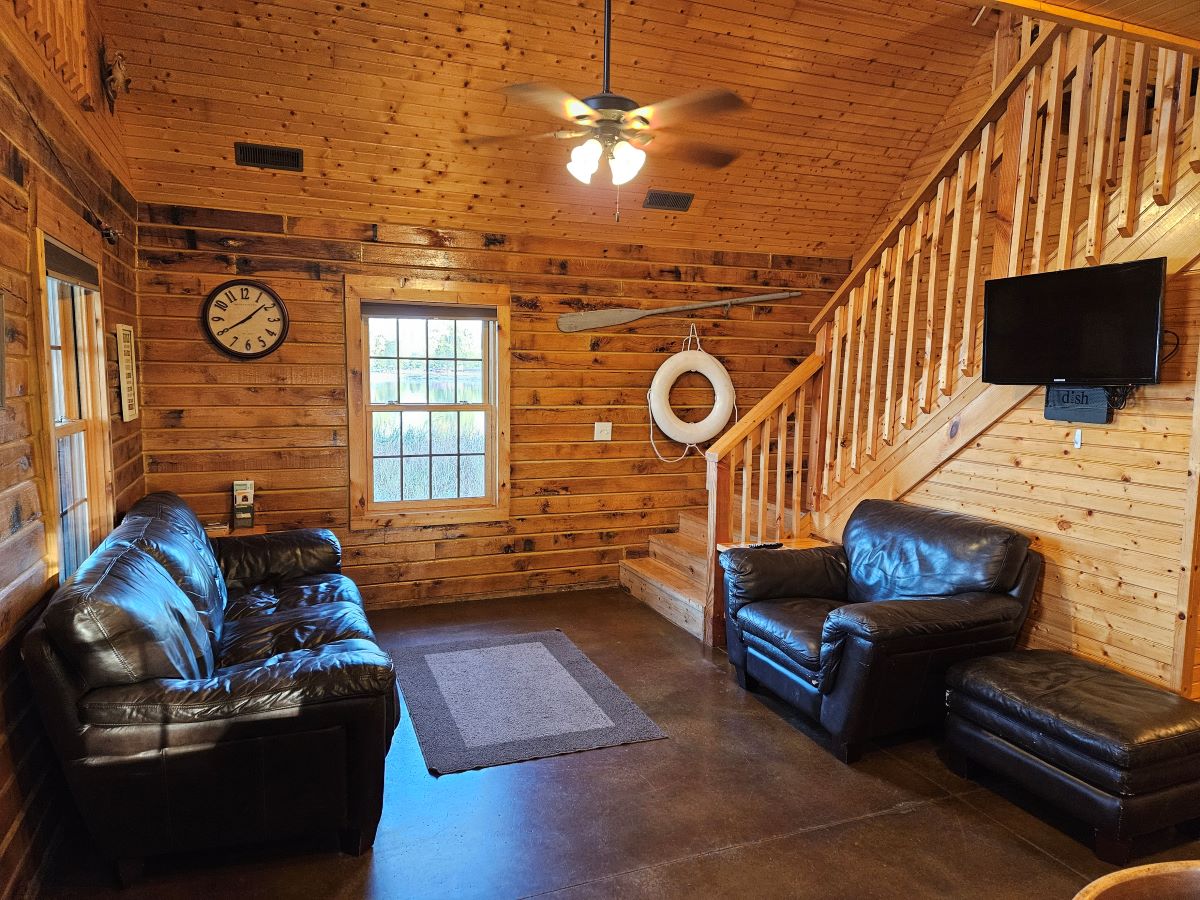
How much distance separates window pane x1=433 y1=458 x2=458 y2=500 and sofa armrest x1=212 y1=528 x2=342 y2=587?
3.79 ft

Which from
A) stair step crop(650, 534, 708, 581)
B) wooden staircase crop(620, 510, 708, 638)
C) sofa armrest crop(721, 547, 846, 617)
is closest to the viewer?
sofa armrest crop(721, 547, 846, 617)

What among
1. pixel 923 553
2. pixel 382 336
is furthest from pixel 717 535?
pixel 382 336

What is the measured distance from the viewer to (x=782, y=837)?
2449mm

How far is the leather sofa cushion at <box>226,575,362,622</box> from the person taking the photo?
10.9ft

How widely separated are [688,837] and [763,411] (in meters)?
2.35

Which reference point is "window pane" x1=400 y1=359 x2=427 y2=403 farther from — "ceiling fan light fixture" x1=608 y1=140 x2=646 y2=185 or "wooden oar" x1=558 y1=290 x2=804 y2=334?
"ceiling fan light fixture" x1=608 y1=140 x2=646 y2=185

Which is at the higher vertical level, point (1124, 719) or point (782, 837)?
point (1124, 719)

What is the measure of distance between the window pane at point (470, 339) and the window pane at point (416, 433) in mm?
482

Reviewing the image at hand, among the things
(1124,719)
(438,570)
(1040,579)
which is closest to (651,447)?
(438,570)

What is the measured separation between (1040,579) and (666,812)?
6.12 feet

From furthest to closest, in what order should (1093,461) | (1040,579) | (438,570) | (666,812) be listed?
(438,570) < (1040,579) < (1093,461) < (666,812)

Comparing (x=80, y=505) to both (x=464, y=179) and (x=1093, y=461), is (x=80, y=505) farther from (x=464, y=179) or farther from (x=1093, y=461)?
(x=1093, y=461)

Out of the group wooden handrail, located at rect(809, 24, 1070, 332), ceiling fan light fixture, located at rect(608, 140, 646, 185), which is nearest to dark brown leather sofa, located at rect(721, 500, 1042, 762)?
wooden handrail, located at rect(809, 24, 1070, 332)

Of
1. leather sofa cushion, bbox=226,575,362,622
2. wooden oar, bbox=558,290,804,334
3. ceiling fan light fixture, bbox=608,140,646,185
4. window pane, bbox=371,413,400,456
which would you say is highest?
ceiling fan light fixture, bbox=608,140,646,185
